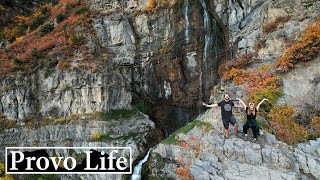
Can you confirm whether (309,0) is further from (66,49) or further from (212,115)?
(66,49)

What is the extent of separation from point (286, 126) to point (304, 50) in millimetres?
5478

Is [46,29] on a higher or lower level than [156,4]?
lower

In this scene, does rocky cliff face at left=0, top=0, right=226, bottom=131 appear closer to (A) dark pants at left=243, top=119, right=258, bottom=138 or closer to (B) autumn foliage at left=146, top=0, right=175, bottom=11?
(B) autumn foliage at left=146, top=0, right=175, bottom=11

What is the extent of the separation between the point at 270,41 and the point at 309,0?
145 inches

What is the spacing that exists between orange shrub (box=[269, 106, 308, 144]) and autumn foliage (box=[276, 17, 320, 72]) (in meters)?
3.32

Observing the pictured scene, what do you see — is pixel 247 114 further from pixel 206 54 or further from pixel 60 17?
pixel 60 17

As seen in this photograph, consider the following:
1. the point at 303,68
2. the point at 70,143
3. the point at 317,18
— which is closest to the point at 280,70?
the point at 303,68

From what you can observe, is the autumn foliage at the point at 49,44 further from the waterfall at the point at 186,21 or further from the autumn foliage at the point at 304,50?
the autumn foliage at the point at 304,50

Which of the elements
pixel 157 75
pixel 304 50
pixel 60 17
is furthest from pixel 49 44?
pixel 304 50

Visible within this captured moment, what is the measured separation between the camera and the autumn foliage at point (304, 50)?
48.8 ft

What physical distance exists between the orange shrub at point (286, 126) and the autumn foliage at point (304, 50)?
10.9ft

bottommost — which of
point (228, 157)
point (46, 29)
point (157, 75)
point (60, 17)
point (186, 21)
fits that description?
point (228, 157)

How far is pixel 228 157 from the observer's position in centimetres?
1128

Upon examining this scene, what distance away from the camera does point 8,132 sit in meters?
19.5
